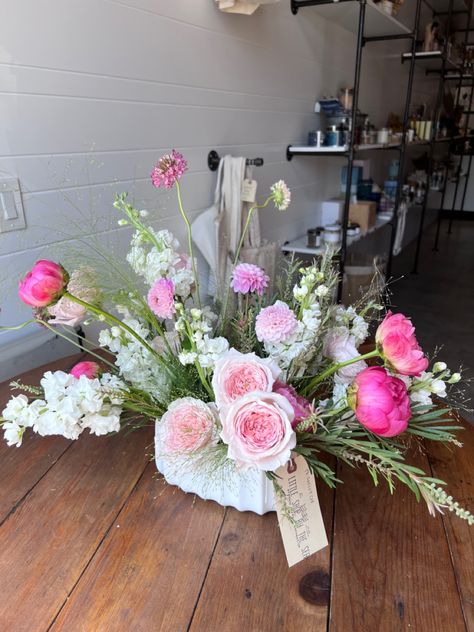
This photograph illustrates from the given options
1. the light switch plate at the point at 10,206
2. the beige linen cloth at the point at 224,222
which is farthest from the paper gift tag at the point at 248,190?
the light switch plate at the point at 10,206

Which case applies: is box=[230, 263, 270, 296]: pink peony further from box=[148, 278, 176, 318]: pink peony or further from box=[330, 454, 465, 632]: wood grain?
box=[330, 454, 465, 632]: wood grain

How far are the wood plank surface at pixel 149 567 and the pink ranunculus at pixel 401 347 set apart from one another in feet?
1.32

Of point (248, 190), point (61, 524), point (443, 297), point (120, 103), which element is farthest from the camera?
point (443, 297)

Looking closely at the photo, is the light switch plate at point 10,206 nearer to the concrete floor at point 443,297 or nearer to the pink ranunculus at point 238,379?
the pink ranunculus at point 238,379

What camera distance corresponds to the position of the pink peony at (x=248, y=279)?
754mm

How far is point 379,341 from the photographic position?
2.03ft

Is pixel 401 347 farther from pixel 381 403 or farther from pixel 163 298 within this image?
pixel 163 298

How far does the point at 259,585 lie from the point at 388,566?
0.64 feet

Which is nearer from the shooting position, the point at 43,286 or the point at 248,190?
the point at 43,286

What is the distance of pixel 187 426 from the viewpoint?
25.2 inches

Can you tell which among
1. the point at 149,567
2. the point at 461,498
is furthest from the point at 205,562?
the point at 461,498

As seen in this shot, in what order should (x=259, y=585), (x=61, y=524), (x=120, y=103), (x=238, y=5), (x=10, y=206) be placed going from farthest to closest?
1. (x=238, y=5)
2. (x=120, y=103)
3. (x=10, y=206)
4. (x=61, y=524)
5. (x=259, y=585)

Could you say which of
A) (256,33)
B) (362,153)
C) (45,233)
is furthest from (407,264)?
(45,233)

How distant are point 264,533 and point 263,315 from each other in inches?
14.1
